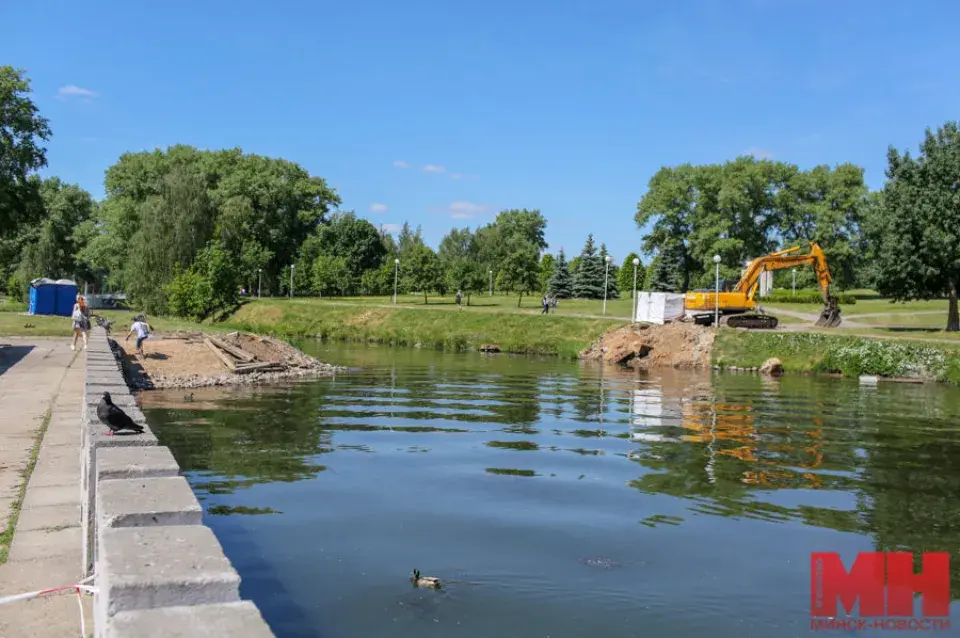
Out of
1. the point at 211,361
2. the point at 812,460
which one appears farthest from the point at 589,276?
the point at 812,460

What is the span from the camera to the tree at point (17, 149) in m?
45.9

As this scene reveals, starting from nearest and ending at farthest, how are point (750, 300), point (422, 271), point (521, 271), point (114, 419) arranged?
point (114, 419) < point (750, 300) < point (521, 271) < point (422, 271)

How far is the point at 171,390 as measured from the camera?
945 inches

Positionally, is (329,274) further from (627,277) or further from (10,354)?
(10,354)

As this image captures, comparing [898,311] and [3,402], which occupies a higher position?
[898,311]

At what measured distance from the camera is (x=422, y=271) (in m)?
80.9

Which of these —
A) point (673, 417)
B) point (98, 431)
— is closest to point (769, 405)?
point (673, 417)

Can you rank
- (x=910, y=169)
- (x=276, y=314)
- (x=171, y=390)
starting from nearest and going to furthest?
(x=171, y=390), (x=910, y=169), (x=276, y=314)

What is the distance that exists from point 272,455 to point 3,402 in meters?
5.72

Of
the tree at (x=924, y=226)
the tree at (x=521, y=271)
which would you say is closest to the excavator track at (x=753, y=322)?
the tree at (x=924, y=226)

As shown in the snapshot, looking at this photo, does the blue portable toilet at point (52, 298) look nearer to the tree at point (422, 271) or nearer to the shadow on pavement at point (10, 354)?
the shadow on pavement at point (10, 354)

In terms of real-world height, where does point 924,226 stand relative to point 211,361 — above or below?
above

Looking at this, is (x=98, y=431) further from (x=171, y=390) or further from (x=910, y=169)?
(x=910, y=169)

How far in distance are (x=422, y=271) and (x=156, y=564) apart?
77184 mm
